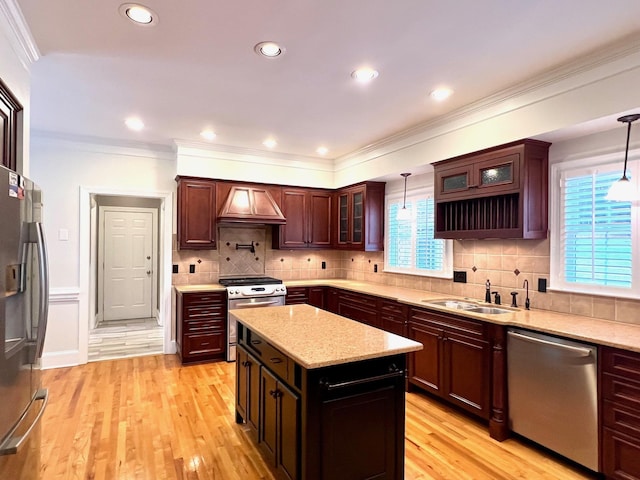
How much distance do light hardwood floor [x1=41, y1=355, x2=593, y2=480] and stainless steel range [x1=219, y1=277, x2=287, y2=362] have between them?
2.51ft

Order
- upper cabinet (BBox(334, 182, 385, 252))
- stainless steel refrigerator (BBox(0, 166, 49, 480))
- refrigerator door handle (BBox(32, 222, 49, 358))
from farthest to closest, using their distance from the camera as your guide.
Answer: upper cabinet (BBox(334, 182, 385, 252)) → refrigerator door handle (BBox(32, 222, 49, 358)) → stainless steel refrigerator (BBox(0, 166, 49, 480))

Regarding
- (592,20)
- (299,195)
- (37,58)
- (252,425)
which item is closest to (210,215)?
(299,195)

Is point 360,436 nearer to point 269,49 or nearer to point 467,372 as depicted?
point 467,372

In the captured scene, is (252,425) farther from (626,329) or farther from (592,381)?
(626,329)

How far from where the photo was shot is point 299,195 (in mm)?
5375

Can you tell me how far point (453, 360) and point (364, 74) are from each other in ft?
7.81

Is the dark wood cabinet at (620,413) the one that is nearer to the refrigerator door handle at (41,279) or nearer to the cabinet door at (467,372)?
the cabinet door at (467,372)

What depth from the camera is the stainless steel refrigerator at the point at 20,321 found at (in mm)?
1474

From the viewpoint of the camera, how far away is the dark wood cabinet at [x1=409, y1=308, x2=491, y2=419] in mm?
2844

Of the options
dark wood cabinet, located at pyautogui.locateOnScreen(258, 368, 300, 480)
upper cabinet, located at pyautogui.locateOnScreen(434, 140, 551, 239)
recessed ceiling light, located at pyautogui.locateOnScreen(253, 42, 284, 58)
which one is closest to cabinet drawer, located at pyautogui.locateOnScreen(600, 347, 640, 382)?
upper cabinet, located at pyautogui.locateOnScreen(434, 140, 551, 239)

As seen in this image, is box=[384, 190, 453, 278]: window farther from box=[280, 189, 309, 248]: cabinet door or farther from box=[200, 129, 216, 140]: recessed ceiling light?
box=[200, 129, 216, 140]: recessed ceiling light

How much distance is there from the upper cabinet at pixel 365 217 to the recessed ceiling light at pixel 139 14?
3.29 m

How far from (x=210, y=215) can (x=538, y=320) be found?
376 centimetres

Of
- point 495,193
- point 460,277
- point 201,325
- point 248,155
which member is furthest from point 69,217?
point 495,193
